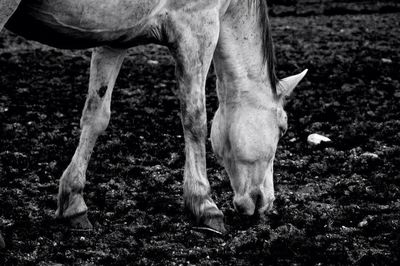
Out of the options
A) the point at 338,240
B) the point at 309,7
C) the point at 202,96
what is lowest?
the point at 309,7

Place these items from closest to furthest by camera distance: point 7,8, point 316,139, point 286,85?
1. point 7,8
2. point 286,85
3. point 316,139

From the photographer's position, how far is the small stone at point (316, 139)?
6.44 meters

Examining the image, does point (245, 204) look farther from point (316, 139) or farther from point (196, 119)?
point (316, 139)

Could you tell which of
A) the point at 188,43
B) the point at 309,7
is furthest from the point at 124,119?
the point at 309,7

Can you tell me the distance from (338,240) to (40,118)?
12.2ft

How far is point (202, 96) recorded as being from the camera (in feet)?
14.1

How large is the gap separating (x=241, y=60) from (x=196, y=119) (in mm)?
514

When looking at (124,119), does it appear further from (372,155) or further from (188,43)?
(188,43)

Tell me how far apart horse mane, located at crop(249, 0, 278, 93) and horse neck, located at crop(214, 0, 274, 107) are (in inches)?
0.8

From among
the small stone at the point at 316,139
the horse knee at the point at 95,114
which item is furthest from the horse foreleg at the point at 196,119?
the small stone at the point at 316,139

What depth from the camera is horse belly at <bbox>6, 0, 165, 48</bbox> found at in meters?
3.58

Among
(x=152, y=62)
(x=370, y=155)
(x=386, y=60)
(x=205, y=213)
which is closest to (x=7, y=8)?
(x=205, y=213)

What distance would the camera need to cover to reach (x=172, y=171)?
567 centimetres

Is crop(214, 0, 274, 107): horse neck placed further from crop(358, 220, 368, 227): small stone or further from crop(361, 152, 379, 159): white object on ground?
crop(361, 152, 379, 159): white object on ground
